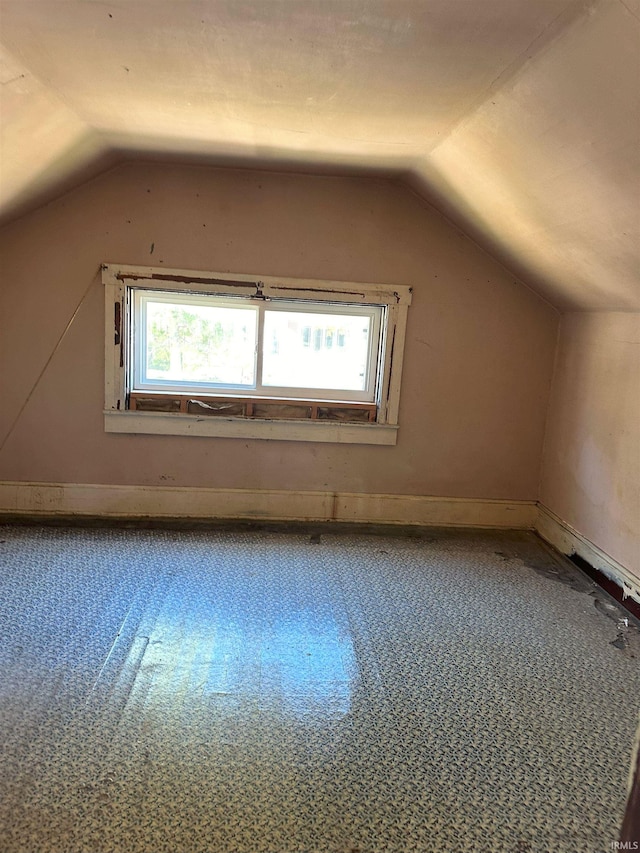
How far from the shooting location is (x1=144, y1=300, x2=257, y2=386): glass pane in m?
3.33

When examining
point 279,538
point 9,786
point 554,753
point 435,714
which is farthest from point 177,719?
point 279,538

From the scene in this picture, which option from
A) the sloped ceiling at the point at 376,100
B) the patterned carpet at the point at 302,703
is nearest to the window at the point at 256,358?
the sloped ceiling at the point at 376,100

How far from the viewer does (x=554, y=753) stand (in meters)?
1.67

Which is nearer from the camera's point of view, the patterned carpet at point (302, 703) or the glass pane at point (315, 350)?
the patterned carpet at point (302, 703)

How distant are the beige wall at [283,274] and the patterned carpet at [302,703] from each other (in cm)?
64

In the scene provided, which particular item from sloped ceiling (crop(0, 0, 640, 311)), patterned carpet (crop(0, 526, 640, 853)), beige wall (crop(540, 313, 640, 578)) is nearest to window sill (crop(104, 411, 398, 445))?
patterned carpet (crop(0, 526, 640, 853))

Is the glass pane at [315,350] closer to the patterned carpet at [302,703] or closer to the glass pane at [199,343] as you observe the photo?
the glass pane at [199,343]

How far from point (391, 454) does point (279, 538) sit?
0.87m

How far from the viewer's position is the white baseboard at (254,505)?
3.33m

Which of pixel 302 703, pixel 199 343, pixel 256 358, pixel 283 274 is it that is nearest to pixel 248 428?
pixel 256 358

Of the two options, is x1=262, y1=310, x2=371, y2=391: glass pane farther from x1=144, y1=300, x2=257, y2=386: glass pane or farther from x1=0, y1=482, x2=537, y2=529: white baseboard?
x1=0, y1=482, x2=537, y2=529: white baseboard

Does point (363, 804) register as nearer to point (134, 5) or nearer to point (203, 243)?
point (134, 5)

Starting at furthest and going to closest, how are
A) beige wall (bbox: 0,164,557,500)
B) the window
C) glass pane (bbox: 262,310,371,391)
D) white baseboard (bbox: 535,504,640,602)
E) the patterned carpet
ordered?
glass pane (bbox: 262,310,371,391) < the window < beige wall (bbox: 0,164,557,500) < white baseboard (bbox: 535,504,640,602) < the patterned carpet

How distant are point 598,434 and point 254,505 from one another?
6.58ft
